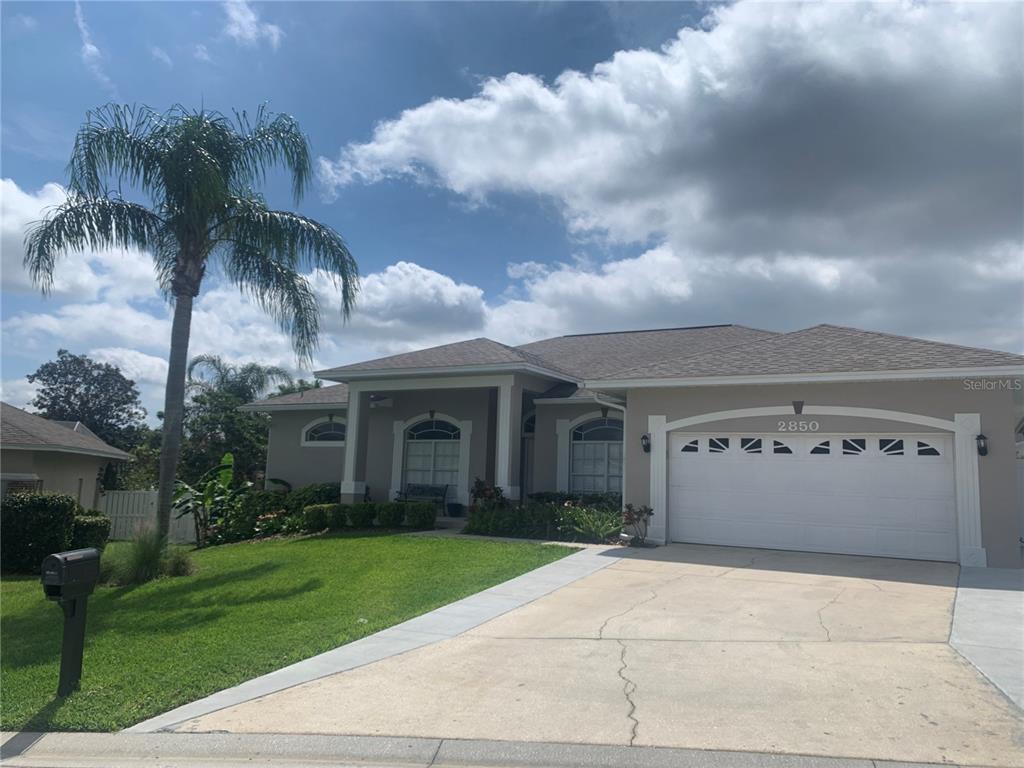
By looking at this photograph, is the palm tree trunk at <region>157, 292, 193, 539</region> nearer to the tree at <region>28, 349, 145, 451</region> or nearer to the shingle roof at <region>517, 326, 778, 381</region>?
the shingle roof at <region>517, 326, 778, 381</region>

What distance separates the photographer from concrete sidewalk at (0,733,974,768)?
4633 mm

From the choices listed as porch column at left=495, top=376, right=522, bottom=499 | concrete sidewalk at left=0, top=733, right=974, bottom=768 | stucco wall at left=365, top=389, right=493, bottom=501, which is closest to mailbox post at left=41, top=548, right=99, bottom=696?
concrete sidewalk at left=0, top=733, right=974, bottom=768

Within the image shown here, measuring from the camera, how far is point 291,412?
78.1ft

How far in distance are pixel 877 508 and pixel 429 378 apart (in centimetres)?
1051

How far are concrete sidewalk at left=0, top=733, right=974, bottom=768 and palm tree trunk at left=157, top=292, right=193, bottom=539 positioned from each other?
7.73m

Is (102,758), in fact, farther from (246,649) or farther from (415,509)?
(415,509)

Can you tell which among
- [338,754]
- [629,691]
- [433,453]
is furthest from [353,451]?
[338,754]

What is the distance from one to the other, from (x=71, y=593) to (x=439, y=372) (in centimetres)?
1219

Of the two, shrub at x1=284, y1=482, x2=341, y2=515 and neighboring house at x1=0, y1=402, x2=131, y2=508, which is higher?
neighboring house at x1=0, y1=402, x2=131, y2=508

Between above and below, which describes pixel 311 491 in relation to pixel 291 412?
below

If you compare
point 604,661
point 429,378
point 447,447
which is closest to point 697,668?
point 604,661

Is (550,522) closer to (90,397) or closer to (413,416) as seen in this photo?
(413,416)

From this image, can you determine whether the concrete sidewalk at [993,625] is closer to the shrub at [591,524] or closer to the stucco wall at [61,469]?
the shrub at [591,524]

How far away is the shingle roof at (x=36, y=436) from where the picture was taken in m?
17.2
